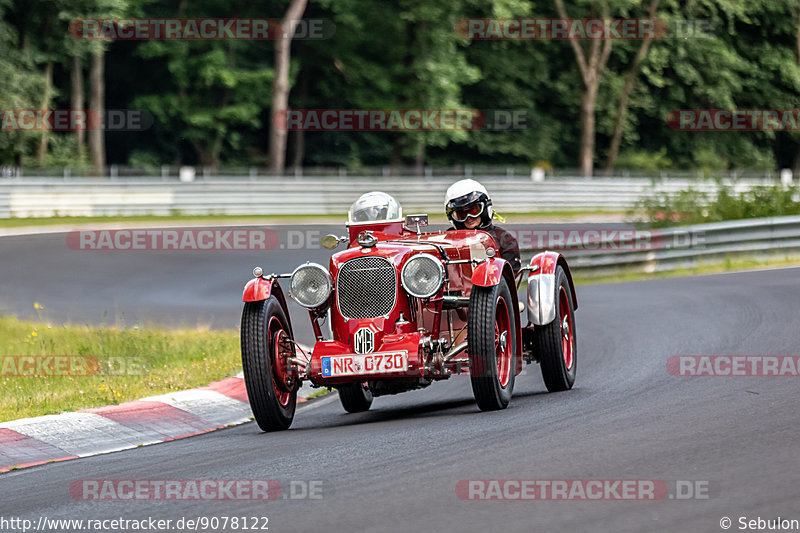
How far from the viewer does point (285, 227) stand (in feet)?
102

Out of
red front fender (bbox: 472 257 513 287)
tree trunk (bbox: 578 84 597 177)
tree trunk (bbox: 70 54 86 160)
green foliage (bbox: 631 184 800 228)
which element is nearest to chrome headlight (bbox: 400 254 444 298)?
red front fender (bbox: 472 257 513 287)

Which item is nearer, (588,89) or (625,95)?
(588,89)

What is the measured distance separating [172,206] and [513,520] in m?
29.1

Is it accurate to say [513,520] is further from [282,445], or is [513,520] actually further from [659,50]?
[659,50]

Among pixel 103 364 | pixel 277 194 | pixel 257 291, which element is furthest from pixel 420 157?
pixel 257 291

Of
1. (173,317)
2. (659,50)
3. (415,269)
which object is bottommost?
(173,317)

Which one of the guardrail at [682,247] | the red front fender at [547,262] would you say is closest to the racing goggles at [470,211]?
the red front fender at [547,262]

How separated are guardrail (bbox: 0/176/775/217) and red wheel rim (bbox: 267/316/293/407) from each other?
72.0 ft

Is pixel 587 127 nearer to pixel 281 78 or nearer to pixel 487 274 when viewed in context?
pixel 281 78

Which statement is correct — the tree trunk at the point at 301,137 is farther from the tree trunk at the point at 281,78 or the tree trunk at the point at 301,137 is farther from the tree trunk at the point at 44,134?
the tree trunk at the point at 44,134

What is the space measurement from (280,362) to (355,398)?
4.26 ft

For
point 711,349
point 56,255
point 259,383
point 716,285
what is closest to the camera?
point 259,383

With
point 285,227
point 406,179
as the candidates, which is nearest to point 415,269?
point 285,227

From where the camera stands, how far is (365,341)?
8.35m
